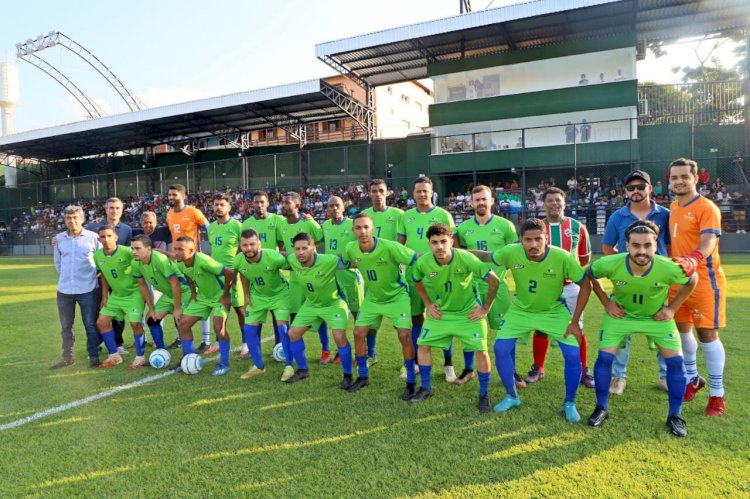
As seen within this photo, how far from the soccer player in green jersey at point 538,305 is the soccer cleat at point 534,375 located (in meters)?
0.67

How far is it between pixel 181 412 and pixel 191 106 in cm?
2725

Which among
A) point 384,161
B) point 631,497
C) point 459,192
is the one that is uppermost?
point 384,161

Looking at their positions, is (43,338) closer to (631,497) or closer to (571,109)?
(631,497)

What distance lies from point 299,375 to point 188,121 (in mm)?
28938

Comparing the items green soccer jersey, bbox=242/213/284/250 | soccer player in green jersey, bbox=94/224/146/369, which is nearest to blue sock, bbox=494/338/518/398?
green soccer jersey, bbox=242/213/284/250

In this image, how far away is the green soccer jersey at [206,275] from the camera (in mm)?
5770

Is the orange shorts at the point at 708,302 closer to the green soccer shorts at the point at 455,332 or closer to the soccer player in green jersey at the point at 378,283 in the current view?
the green soccer shorts at the point at 455,332

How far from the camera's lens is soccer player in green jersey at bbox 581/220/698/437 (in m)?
3.72

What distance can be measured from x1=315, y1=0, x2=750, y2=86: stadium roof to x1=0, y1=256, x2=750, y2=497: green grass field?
60.5 ft

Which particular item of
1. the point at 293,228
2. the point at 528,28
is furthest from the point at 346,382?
the point at 528,28

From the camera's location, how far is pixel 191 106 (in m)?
28.2

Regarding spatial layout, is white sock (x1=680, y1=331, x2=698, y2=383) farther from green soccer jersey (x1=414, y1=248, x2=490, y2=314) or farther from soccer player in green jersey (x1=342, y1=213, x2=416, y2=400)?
soccer player in green jersey (x1=342, y1=213, x2=416, y2=400)

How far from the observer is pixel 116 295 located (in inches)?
247

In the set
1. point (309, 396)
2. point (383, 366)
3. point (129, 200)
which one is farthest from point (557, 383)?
point (129, 200)
